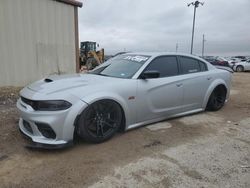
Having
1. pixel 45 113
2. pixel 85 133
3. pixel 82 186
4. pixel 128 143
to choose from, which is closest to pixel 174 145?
pixel 128 143

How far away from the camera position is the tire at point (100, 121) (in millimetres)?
3521

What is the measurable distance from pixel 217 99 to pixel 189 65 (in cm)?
130

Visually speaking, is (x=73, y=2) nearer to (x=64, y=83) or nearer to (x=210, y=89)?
(x=210, y=89)

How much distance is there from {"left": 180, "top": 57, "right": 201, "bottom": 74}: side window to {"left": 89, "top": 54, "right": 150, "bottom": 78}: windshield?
36.2 inches

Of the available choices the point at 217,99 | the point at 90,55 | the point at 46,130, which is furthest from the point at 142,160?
the point at 90,55

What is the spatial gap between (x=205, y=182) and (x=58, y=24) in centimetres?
851

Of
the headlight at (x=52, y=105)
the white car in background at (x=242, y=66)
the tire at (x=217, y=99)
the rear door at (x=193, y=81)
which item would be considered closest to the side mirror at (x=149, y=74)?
the rear door at (x=193, y=81)

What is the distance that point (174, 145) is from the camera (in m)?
3.77

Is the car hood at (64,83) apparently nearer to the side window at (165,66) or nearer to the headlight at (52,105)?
the headlight at (52,105)

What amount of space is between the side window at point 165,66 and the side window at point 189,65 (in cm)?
21

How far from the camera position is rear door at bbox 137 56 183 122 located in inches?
165

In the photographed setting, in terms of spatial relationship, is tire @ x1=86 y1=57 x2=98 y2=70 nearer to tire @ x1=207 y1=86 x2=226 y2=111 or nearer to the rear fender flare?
tire @ x1=207 y1=86 x2=226 y2=111

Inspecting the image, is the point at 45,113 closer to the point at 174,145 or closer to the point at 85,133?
the point at 85,133

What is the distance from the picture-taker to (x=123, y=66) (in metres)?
4.62
